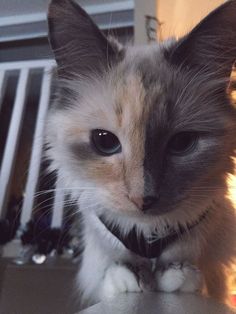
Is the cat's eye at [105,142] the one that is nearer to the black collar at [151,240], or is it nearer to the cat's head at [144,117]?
the cat's head at [144,117]

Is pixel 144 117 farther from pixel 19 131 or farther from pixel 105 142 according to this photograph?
pixel 19 131

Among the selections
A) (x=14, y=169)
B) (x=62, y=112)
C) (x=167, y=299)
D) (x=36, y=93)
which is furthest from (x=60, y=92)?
(x=36, y=93)

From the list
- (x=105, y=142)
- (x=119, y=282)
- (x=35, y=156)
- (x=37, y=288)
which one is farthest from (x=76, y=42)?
(x=37, y=288)

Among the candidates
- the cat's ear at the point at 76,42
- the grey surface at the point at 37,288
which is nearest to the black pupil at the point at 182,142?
the cat's ear at the point at 76,42

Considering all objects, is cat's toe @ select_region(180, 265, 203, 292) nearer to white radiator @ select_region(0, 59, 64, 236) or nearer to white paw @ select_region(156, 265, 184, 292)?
white paw @ select_region(156, 265, 184, 292)

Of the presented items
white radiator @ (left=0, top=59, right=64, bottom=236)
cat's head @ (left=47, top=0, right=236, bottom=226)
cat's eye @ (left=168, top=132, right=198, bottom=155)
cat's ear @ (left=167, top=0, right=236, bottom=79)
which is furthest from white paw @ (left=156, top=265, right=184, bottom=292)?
white radiator @ (left=0, top=59, right=64, bottom=236)

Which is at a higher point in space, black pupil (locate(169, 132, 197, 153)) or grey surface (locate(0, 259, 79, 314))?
black pupil (locate(169, 132, 197, 153))
